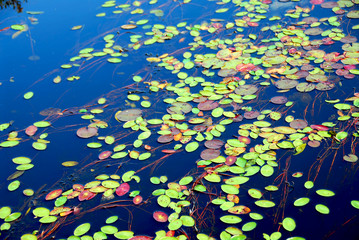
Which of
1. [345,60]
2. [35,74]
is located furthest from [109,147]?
A: [345,60]

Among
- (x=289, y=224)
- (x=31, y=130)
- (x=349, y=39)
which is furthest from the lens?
(x=349, y=39)

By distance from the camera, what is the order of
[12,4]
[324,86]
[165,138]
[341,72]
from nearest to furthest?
[165,138] < [324,86] < [341,72] < [12,4]

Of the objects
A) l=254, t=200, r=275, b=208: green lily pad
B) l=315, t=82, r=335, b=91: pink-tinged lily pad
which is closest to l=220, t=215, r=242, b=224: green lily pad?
l=254, t=200, r=275, b=208: green lily pad

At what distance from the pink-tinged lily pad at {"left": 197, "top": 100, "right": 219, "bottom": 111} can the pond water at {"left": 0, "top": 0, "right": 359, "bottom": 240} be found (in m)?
0.01

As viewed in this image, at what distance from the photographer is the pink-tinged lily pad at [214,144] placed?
284 cm

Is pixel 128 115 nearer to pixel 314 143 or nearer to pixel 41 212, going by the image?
pixel 41 212

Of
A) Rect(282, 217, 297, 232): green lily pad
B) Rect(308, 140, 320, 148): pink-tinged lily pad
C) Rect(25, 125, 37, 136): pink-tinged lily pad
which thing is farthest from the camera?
Rect(25, 125, 37, 136): pink-tinged lily pad

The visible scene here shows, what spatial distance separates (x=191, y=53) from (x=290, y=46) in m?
1.14

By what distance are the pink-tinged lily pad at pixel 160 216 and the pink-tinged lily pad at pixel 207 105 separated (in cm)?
118

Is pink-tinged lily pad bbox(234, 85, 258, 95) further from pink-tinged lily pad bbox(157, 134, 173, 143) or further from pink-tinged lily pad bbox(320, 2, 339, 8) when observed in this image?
pink-tinged lily pad bbox(320, 2, 339, 8)

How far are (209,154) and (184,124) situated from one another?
44 cm

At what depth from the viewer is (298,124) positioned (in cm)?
296

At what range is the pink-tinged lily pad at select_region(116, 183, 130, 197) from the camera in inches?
101

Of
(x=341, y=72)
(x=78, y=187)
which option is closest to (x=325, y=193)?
(x=341, y=72)
